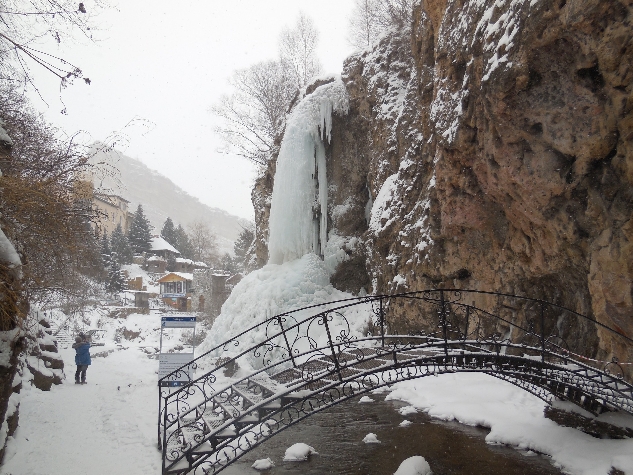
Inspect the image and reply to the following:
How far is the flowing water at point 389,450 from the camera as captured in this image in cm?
574

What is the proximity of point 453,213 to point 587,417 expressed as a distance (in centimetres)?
397

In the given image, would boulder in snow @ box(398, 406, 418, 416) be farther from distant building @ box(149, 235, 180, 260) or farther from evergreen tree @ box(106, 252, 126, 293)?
distant building @ box(149, 235, 180, 260)

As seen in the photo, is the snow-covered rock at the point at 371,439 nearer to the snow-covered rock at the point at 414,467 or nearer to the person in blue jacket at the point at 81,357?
the snow-covered rock at the point at 414,467

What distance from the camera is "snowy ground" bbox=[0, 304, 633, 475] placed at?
5609 mm

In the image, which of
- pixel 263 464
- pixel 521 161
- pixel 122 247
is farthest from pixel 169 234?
pixel 521 161

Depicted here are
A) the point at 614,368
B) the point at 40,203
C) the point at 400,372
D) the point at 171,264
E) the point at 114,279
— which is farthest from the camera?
the point at 171,264

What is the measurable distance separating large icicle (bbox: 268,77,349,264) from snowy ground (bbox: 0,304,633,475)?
5822 mm

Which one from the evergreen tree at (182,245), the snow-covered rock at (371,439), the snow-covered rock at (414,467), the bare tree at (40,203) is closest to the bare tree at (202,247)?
the evergreen tree at (182,245)

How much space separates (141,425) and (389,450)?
13.9 feet

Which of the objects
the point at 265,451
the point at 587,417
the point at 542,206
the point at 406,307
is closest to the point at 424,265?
the point at 406,307

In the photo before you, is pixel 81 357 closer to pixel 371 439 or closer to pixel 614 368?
pixel 371 439

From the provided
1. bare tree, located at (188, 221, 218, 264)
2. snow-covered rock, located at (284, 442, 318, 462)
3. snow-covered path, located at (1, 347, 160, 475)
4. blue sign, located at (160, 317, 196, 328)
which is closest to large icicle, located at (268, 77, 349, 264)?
blue sign, located at (160, 317, 196, 328)

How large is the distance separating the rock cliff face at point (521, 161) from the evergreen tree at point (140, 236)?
35.2 metres

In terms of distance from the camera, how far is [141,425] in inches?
303
